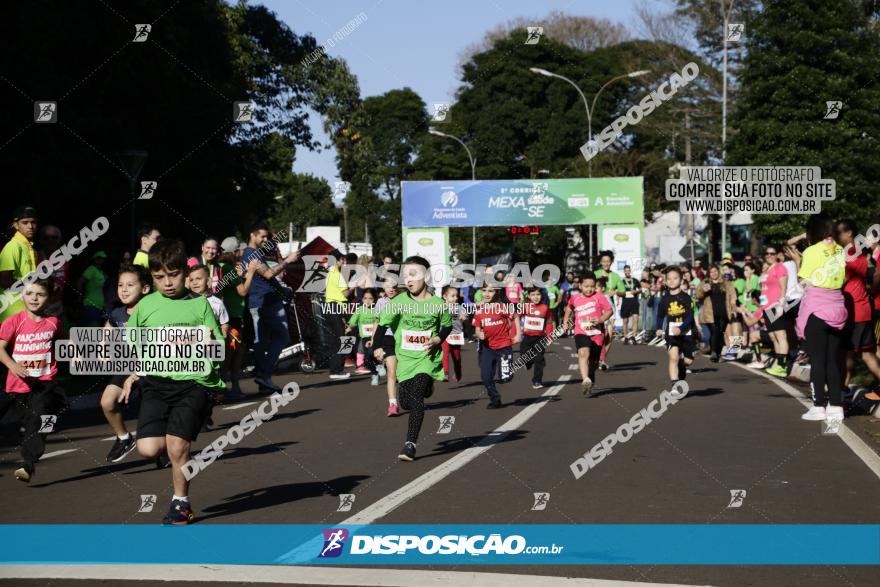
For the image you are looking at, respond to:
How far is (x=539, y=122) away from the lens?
73.2 metres

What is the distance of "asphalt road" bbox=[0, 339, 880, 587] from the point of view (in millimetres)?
7590

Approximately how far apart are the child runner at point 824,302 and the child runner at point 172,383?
23.4ft

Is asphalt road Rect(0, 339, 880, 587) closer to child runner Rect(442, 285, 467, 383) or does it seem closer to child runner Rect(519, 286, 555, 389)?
child runner Rect(442, 285, 467, 383)

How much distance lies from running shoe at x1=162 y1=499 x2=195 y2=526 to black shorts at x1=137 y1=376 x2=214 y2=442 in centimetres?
41

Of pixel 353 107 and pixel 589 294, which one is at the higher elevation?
pixel 353 107

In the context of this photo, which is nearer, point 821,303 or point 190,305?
point 190,305

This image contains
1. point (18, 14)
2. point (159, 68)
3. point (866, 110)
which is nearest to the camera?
point (18, 14)

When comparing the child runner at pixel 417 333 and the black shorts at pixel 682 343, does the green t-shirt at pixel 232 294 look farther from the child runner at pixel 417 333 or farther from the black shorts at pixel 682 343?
the black shorts at pixel 682 343

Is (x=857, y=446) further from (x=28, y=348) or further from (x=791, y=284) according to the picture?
(x=791, y=284)

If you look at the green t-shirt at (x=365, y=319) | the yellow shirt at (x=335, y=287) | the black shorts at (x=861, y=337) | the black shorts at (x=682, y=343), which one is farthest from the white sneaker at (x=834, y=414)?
the yellow shirt at (x=335, y=287)

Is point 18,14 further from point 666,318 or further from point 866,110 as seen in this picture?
point 866,110

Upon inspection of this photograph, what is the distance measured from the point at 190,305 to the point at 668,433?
583 centimetres

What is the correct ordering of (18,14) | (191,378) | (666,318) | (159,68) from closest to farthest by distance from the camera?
(191,378), (666,318), (18,14), (159,68)

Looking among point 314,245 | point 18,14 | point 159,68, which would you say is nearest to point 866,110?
point 314,245
